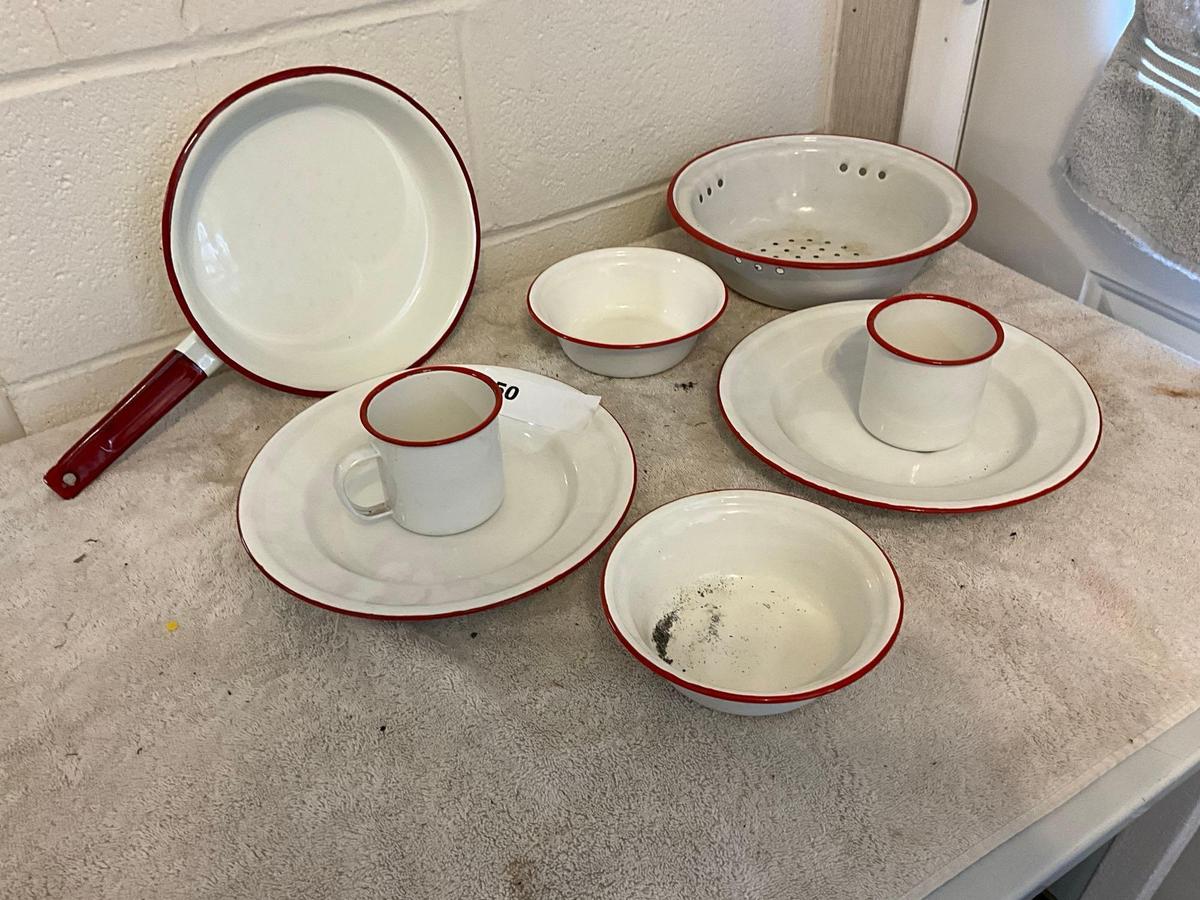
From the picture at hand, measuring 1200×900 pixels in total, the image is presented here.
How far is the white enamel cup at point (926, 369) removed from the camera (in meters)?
0.75

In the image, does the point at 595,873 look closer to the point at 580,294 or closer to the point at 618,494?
the point at 618,494

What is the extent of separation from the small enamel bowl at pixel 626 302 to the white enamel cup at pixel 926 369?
163mm

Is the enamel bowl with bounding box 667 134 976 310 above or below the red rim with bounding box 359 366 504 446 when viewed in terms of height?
below

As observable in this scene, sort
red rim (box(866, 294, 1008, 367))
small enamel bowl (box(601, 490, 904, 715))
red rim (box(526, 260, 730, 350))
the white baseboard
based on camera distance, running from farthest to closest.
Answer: the white baseboard → red rim (box(526, 260, 730, 350)) → red rim (box(866, 294, 1008, 367)) → small enamel bowl (box(601, 490, 904, 715))

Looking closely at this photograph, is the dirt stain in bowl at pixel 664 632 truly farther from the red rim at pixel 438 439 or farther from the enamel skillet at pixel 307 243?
the enamel skillet at pixel 307 243

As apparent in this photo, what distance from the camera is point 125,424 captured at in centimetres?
82

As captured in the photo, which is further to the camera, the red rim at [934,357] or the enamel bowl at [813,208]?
the enamel bowl at [813,208]

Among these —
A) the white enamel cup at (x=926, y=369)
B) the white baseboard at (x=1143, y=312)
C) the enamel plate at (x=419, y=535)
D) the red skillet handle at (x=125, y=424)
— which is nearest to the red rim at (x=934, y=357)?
the white enamel cup at (x=926, y=369)

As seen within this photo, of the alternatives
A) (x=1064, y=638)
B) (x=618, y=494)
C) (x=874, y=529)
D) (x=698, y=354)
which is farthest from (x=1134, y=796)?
(x=698, y=354)

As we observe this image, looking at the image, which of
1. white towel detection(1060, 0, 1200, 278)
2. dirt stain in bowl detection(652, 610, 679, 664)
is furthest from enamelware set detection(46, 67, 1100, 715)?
white towel detection(1060, 0, 1200, 278)

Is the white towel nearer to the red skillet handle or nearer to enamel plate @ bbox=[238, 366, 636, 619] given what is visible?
enamel plate @ bbox=[238, 366, 636, 619]

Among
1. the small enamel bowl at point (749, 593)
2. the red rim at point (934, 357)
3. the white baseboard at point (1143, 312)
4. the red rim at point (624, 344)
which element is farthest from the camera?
the white baseboard at point (1143, 312)

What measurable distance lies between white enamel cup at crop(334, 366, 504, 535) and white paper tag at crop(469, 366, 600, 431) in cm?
9

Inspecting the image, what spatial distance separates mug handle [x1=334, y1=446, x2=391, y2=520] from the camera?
0.70 m
